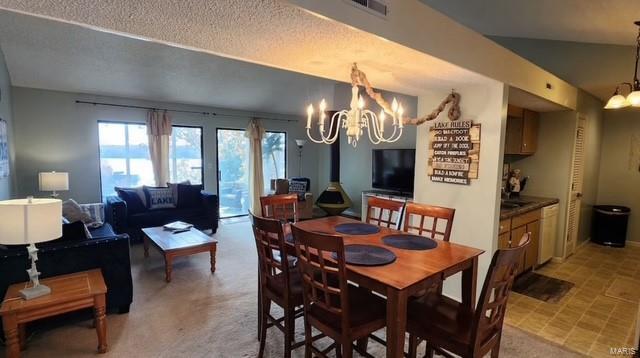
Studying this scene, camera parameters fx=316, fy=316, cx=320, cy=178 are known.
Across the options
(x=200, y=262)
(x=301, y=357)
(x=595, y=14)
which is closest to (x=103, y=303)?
(x=301, y=357)

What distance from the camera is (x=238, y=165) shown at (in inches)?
280

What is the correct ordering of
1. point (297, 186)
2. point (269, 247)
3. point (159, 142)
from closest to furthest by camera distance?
1. point (269, 247)
2. point (159, 142)
3. point (297, 186)

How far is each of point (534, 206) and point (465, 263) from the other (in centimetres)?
247

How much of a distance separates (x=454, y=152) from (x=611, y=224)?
3.89m

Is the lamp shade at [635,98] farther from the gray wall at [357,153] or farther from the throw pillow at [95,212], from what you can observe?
the throw pillow at [95,212]

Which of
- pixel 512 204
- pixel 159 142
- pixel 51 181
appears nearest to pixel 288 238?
pixel 512 204

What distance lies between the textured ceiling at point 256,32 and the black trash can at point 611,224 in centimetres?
436

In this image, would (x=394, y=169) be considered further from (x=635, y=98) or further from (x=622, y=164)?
(x=622, y=164)

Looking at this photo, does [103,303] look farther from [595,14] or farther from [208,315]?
[595,14]

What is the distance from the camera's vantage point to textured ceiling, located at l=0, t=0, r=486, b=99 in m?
1.46

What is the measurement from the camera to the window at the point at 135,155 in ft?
18.1

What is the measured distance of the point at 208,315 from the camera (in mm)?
2814

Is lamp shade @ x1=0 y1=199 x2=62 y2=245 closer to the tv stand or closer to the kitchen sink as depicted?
the kitchen sink

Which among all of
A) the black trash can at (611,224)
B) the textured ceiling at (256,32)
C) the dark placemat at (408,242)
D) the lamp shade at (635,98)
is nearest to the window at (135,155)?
the textured ceiling at (256,32)
